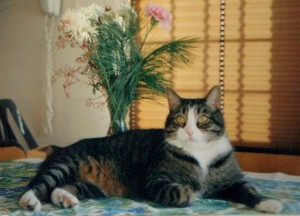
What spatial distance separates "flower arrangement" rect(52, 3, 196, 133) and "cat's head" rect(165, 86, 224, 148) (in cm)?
9

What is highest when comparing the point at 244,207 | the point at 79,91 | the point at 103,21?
the point at 103,21

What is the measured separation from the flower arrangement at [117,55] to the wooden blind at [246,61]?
0.08 ft

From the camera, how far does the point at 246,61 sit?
74 centimetres

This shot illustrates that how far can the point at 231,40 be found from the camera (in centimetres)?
Result: 74

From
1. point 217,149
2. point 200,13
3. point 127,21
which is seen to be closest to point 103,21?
point 127,21

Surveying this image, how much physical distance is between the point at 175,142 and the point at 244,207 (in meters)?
0.14

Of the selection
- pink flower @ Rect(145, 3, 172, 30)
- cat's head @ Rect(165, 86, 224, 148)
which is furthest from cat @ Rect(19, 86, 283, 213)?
pink flower @ Rect(145, 3, 172, 30)

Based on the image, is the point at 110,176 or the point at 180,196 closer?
the point at 180,196

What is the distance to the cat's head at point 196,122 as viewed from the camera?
1.99 ft

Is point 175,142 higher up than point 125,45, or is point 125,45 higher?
point 125,45

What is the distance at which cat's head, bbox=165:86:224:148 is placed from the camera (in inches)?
23.9

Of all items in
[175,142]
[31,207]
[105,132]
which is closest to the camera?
[31,207]

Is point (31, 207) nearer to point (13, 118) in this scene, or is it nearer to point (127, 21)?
point (13, 118)

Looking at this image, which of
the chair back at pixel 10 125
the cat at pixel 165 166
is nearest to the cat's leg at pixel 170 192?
the cat at pixel 165 166
